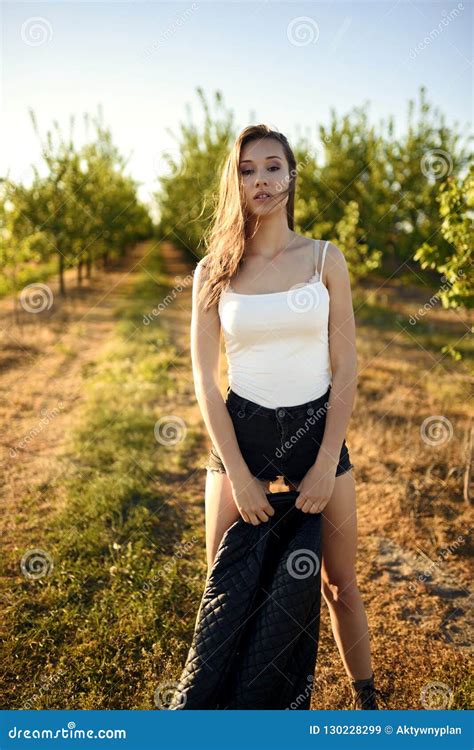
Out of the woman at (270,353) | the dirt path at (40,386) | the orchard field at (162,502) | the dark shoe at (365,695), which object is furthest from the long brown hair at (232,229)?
the dirt path at (40,386)

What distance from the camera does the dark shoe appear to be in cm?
224

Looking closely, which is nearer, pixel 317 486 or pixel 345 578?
pixel 317 486

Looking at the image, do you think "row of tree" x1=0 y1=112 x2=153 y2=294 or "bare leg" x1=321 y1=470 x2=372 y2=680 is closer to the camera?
"bare leg" x1=321 y1=470 x2=372 y2=680

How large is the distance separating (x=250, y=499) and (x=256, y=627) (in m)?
0.42

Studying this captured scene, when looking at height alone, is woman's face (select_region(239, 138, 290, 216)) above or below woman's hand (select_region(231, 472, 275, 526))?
above

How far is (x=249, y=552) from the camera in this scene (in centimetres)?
195

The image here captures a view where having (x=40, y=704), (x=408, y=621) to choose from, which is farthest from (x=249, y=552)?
(x=408, y=621)

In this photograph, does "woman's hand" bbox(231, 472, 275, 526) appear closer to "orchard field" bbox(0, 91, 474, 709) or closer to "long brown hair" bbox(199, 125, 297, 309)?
"long brown hair" bbox(199, 125, 297, 309)

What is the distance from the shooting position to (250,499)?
6.44 ft

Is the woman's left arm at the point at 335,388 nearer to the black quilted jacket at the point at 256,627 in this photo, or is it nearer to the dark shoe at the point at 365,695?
the black quilted jacket at the point at 256,627

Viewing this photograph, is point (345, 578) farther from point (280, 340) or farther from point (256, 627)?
point (280, 340)

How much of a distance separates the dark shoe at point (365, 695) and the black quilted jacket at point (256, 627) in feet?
1.32

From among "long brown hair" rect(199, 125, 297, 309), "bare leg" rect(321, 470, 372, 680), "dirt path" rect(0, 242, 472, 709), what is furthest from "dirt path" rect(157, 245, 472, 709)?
"long brown hair" rect(199, 125, 297, 309)

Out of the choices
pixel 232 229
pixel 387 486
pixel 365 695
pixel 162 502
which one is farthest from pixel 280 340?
pixel 387 486
